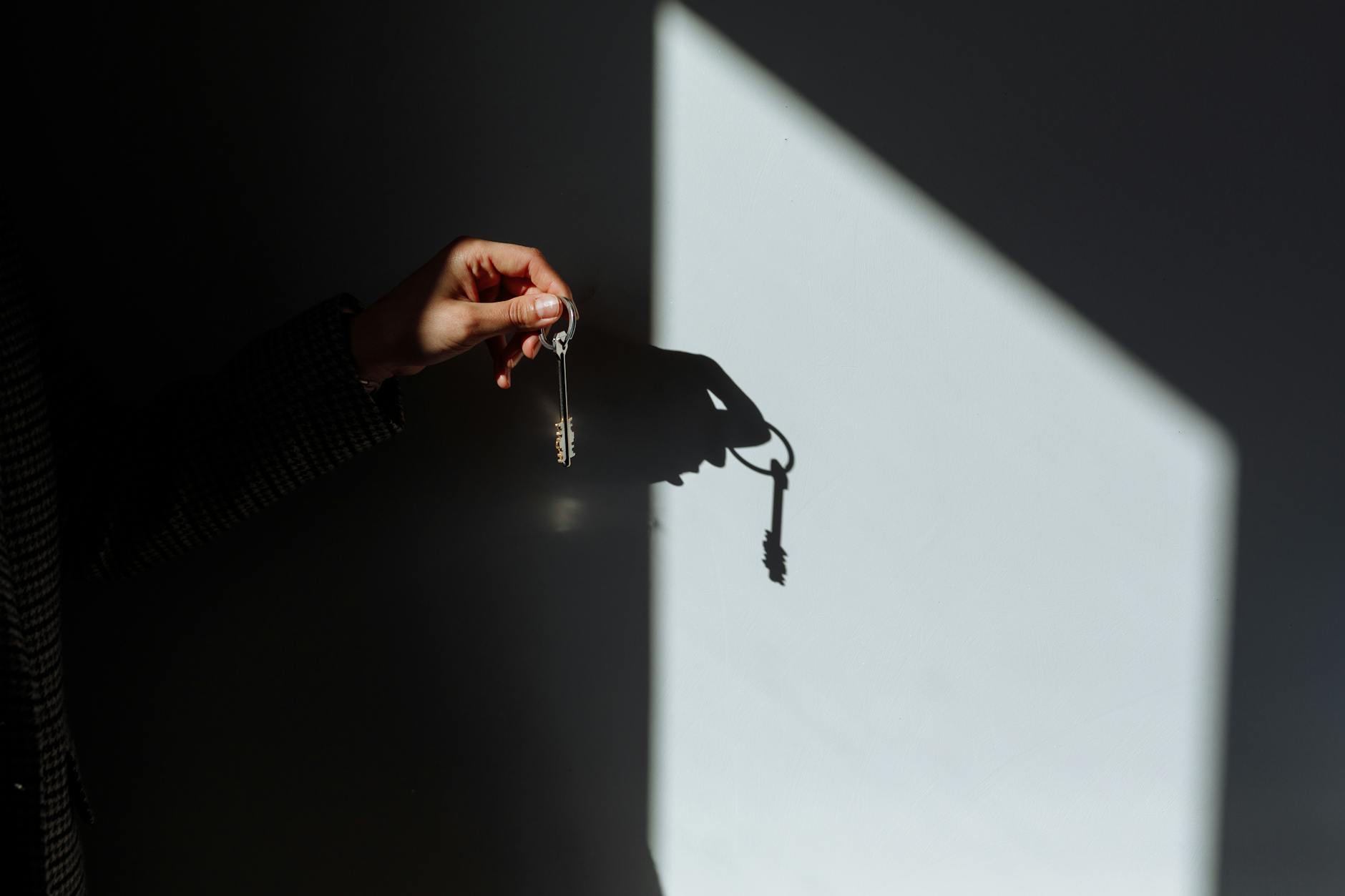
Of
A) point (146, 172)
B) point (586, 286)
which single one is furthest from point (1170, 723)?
point (146, 172)

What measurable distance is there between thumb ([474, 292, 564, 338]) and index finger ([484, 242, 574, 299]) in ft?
0.04

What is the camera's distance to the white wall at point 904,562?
646 millimetres

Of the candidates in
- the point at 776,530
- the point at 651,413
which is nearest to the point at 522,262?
the point at 651,413

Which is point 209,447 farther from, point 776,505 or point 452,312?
point 776,505

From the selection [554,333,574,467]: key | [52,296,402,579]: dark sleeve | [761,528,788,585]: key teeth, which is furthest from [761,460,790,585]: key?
[52,296,402,579]: dark sleeve

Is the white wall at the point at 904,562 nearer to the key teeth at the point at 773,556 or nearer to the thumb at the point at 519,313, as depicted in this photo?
the key teeth at the point at 773,556

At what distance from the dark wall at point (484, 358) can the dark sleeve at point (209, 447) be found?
9 cm

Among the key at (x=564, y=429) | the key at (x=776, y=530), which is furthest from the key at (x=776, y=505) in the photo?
the key at (x=564, y=429)

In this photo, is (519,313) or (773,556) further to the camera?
(773,556)

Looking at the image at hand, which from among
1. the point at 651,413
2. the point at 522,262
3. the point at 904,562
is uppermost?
the point at 522,262

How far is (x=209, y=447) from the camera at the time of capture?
596mm

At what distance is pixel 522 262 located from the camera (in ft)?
1.89

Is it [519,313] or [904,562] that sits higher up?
[519,313]

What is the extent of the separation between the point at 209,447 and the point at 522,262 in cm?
22
